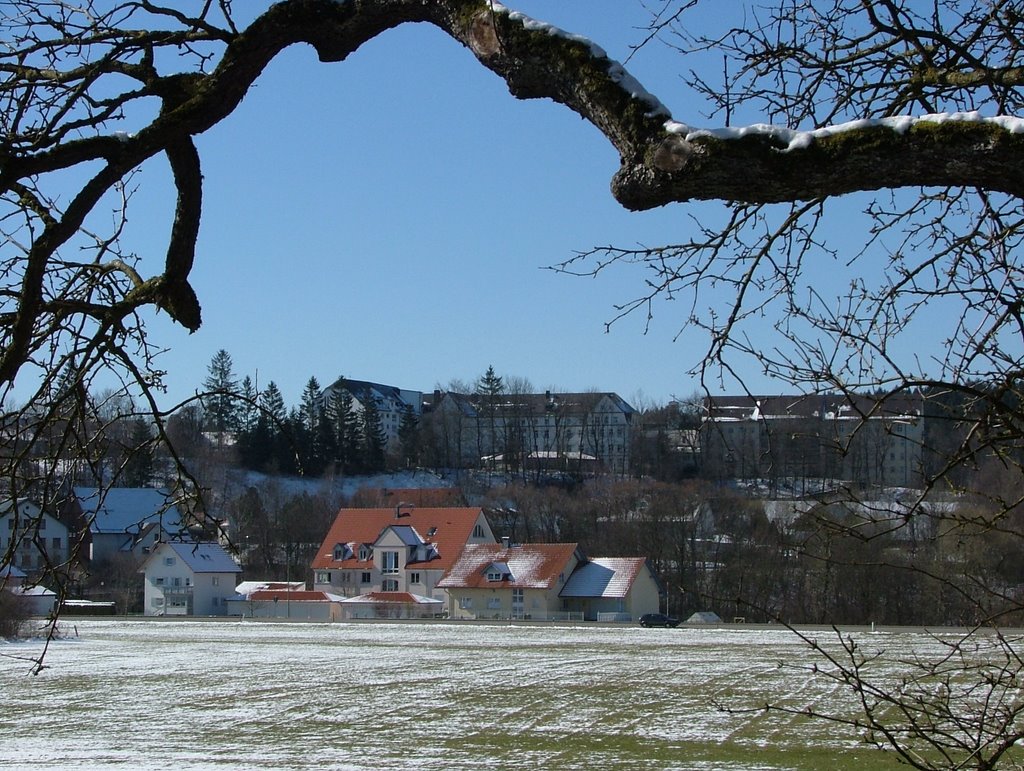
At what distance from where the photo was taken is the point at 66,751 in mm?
18859

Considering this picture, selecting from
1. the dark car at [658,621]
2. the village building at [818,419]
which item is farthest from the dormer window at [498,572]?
the village building at [818,419]

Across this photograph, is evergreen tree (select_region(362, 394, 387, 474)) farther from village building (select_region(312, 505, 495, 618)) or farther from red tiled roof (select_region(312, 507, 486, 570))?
→ village building (select_region(312, 505, 495, 618))

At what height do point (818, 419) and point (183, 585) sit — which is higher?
point (818, 419)

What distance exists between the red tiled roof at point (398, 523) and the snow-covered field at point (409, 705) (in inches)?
1244

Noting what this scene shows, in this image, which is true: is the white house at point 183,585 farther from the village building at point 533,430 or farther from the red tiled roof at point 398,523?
the village building at point 533,430

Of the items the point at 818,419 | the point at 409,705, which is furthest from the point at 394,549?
the point at 818,419

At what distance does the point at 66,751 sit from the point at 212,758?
103 inches

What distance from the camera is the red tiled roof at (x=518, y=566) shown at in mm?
66931

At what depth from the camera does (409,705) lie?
83.0 ft

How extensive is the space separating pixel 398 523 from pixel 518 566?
1308cm

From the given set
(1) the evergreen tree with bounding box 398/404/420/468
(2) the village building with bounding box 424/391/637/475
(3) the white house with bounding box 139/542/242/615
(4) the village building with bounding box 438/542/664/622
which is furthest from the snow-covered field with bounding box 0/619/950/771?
(1) the evergreen tree with bounding box 398/404/420/468

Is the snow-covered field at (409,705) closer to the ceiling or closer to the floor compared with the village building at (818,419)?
closer to the floor

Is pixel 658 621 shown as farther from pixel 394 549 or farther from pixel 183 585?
pixel 183 585

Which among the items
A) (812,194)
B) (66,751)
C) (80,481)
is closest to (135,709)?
(66,751)
